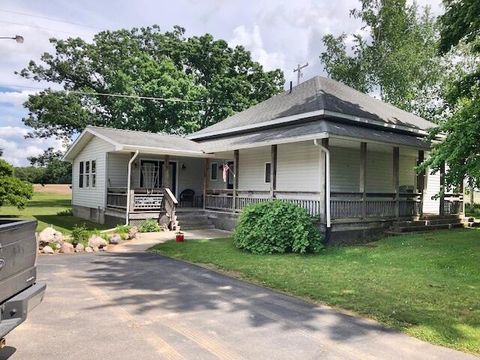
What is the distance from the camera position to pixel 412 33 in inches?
1088

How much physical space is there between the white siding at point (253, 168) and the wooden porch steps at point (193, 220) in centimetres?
242

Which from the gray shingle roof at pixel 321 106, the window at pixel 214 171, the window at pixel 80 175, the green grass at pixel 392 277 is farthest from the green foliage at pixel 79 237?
the window at pixel 80 175

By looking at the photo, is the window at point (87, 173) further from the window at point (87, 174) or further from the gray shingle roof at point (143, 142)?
the gray shingle roof at point (143, 142)

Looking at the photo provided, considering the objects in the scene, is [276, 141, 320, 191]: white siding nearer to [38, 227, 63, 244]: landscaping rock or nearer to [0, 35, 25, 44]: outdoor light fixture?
[38, 227, 63, 244]: landscaping rock

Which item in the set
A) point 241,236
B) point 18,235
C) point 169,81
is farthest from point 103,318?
point 169,81

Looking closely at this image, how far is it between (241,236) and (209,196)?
6.92 meters

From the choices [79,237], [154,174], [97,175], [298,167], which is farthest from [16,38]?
[298,167]

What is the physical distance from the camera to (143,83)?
32.0 m

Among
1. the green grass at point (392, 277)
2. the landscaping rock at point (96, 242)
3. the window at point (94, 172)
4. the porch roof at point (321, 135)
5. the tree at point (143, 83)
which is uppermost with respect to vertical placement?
the tree at point (143, 83)

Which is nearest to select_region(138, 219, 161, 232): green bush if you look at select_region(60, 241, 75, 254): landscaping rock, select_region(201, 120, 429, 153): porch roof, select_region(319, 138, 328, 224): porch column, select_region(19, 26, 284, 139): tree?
select_region(201, 120, 429, 153): porch roof

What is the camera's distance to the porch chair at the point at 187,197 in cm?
2047

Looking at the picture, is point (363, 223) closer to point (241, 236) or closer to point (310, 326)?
point (241, 236)

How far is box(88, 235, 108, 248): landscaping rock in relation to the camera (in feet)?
37.5

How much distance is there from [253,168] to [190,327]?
13.3 metres
